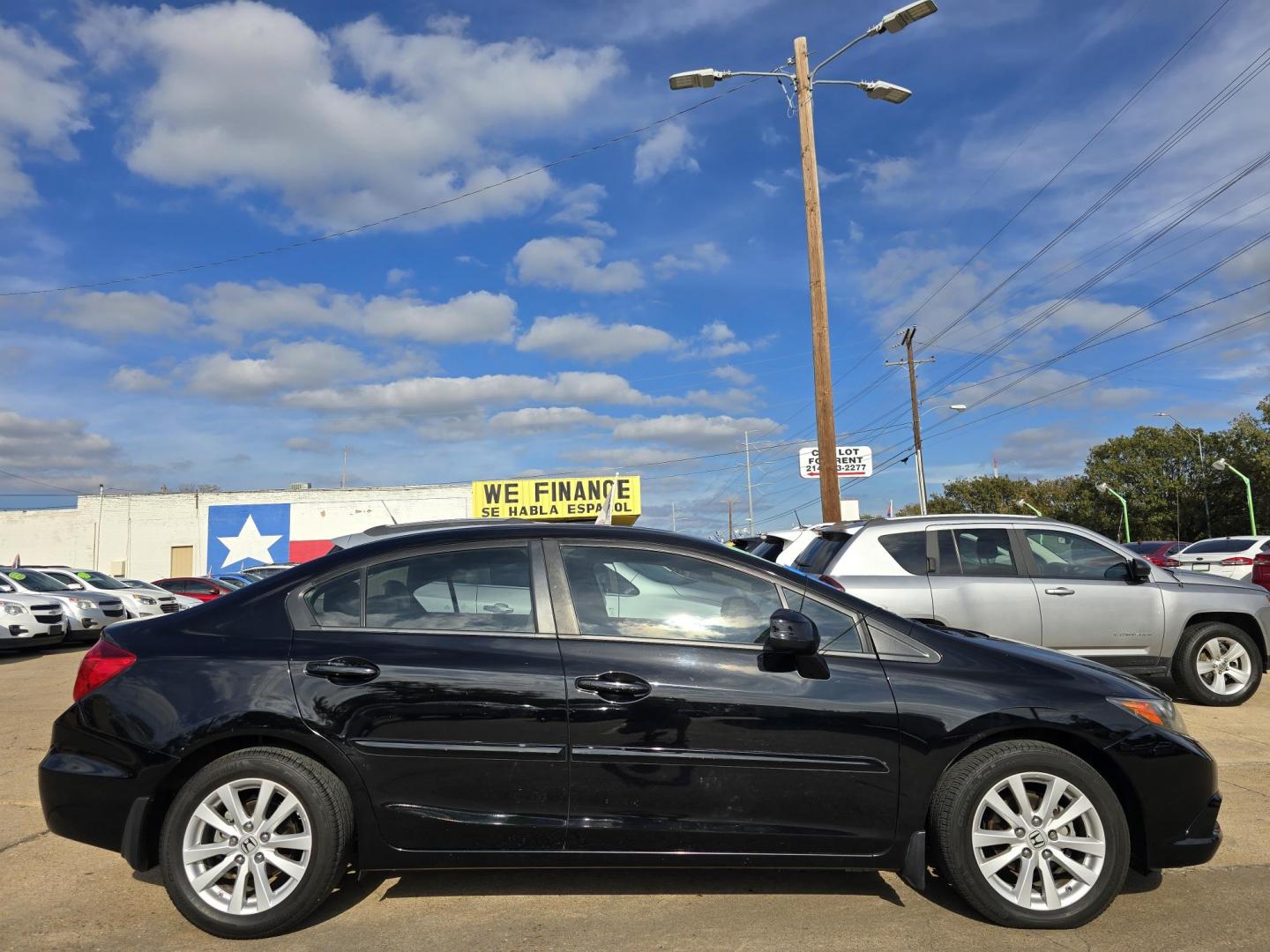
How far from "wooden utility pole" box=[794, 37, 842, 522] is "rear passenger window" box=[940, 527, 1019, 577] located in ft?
14.9

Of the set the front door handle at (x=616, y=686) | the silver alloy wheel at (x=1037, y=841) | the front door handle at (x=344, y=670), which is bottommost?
the silver alloy wheel at (x=1037, y=841)

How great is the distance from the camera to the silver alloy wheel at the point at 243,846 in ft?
11.5

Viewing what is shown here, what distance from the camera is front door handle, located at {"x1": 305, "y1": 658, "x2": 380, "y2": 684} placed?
3572mm

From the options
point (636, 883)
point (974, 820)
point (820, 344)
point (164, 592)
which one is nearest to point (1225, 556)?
point (820, 344)

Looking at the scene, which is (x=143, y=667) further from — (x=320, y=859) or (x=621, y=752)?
(x=621, y=752)

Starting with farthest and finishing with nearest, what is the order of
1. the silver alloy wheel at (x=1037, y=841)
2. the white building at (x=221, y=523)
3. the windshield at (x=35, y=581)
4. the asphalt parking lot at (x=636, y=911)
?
the white building at (x=221, y=523)
the windshield at (x=35, y=581)
the silver alloy wheel at (x=1037, y=841)
the asphalt parking lot at (x=636, y=911)

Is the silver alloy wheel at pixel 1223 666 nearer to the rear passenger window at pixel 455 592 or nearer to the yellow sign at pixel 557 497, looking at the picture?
the rear passenger window at pixel 455 592

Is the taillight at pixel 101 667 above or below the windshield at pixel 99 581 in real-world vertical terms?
below

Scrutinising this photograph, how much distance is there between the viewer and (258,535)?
43.7 metres

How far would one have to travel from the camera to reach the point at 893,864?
3.56 meters

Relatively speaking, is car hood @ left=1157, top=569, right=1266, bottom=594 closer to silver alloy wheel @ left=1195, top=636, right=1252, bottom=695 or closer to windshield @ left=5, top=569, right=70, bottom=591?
silver alloy wheel @ left=1195, top=636, right=1252, bottom=695

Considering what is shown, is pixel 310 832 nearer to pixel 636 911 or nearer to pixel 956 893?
pixel 636 911

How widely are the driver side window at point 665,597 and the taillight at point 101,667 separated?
71.7 inches

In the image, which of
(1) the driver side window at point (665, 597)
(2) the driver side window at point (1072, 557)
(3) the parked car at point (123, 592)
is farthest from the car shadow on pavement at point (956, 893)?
(3) the parked car at point (123, 592)
